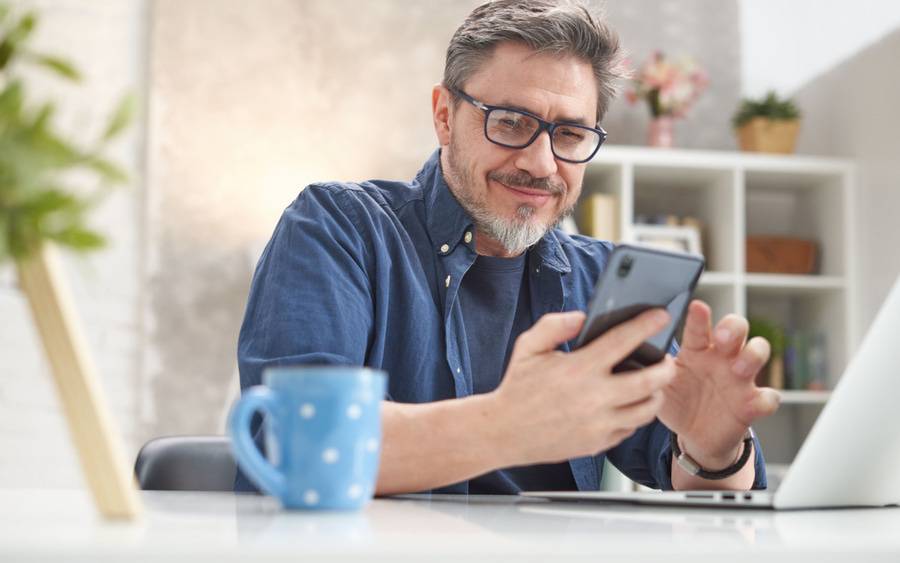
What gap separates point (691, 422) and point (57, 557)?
0.83 meters

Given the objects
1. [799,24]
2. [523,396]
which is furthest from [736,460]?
[799,24]

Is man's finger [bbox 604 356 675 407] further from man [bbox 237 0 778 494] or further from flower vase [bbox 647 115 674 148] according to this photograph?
flower vase [bbox 647 115 674 148]

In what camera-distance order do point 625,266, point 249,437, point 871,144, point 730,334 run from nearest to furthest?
point 249,437 → point 625,266 → point 730,334 → point 871,144

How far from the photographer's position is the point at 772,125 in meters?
3.78

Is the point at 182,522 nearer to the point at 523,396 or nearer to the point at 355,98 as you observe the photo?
the point at 523,396

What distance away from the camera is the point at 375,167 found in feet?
12.3

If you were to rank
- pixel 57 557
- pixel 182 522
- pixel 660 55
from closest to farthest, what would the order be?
pixel 57 557, pixel 182 522, pixel 660 55

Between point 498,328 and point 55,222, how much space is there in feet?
3.63

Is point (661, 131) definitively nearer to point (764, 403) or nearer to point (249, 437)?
point (764, 403)

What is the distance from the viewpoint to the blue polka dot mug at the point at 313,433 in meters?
0.66

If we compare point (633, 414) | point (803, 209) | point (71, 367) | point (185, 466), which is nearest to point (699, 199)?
point (803, 209)

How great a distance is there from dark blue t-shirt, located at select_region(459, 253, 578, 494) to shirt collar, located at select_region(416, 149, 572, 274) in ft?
0.15

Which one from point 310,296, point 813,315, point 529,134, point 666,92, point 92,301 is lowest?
point 813,315

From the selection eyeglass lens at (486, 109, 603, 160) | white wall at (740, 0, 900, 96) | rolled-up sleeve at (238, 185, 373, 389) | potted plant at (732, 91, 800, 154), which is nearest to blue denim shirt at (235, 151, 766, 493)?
rolled-up sleeve at (238, 185, 373, 389)
